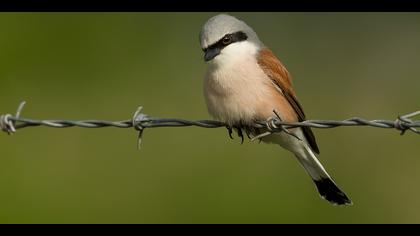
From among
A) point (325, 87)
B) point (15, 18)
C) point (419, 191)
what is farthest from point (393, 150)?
point (15, 18)

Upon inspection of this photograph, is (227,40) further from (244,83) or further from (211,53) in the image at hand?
(244,83)

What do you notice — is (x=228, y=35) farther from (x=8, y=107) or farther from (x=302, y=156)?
(x=8, y=107)

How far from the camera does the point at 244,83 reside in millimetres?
5133

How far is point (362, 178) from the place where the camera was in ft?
24.0

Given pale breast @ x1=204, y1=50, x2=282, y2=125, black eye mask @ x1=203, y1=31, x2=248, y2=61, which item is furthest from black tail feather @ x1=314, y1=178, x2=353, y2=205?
black eye mask @ x1=203, y1=31, x2=248, y2=61

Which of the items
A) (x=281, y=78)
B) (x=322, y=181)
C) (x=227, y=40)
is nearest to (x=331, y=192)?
(x=322, y=181)

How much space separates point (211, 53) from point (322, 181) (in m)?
1.18

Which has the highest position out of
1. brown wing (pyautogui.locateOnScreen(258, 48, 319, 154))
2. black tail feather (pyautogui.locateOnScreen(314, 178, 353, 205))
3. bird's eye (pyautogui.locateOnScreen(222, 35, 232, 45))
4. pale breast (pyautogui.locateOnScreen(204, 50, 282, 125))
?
bird's eye (pyautogui.locateOnScreen(222, 35, 232, 45))

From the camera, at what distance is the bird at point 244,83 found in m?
5.10

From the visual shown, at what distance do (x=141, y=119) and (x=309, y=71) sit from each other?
4.80 meters

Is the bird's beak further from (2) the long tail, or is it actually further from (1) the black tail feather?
(1) the black tail feather

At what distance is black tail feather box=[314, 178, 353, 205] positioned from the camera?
554cm

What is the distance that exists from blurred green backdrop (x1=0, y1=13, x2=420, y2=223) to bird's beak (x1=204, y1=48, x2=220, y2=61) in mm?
1872

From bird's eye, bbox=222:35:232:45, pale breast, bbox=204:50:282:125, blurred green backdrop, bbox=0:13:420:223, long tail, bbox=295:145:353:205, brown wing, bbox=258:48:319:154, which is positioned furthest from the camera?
blurred green backdrop, bbox=0:13:420:223
